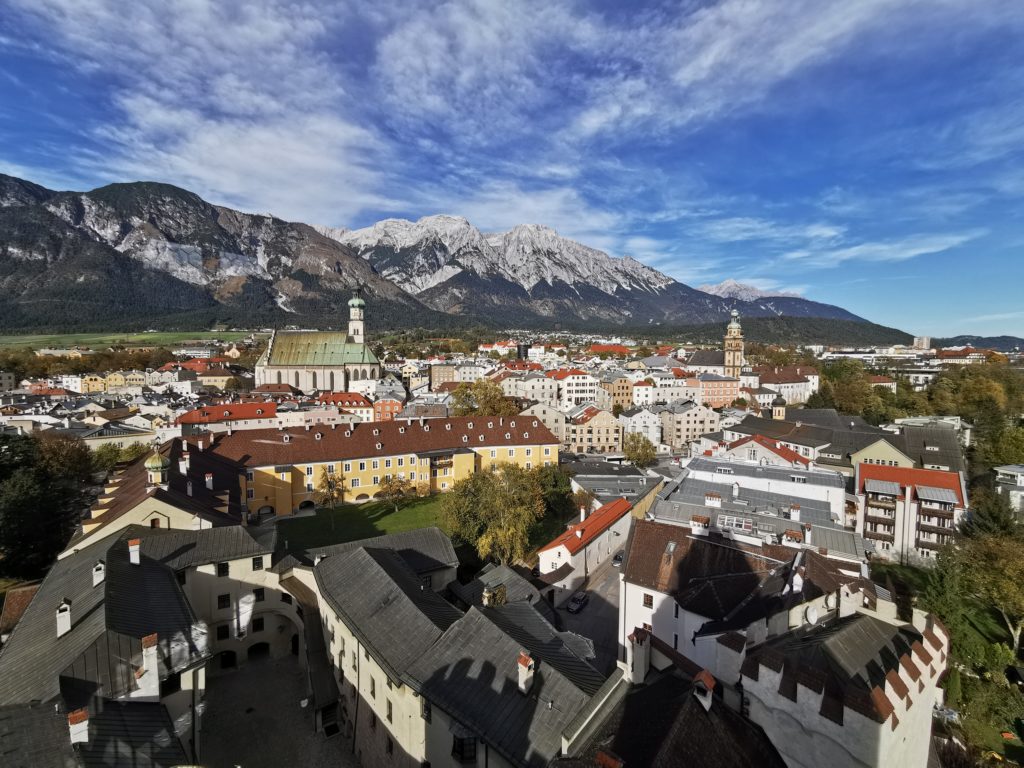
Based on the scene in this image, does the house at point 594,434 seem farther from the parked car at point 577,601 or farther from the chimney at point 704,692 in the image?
the chimney at point 704,692

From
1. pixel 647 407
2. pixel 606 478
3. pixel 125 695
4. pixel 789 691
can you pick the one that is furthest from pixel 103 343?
pixel 789 691

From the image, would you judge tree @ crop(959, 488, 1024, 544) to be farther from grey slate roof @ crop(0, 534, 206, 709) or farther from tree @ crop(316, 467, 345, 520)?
tree @ crop(316, 467, 345, 520)

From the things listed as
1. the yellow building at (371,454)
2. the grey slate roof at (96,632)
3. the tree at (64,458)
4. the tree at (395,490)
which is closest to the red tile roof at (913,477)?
the yellow building at (371,454)

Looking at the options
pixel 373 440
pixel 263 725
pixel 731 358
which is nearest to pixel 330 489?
pixel 373 440

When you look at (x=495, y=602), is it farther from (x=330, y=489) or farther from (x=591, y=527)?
(x=330, y=489)

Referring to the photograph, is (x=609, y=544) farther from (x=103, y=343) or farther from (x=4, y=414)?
(x=103, y=343)

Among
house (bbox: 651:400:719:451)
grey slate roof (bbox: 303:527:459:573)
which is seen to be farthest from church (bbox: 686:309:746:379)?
grey slate roof (bbox: 303:527:459:573)

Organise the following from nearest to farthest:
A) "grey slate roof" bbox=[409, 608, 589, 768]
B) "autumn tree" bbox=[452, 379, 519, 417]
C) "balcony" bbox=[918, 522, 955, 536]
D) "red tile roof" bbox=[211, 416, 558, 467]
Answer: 1. "grey slate roof" bbox=[409, 608, 589, 768]
2. "balcony" bbox=[918, 522, 955, 536]
3. "red tile roof" bbox=[211, 416, 558, 467]
4. "autumn tree" bbox=[452, 379, 519, 417]
